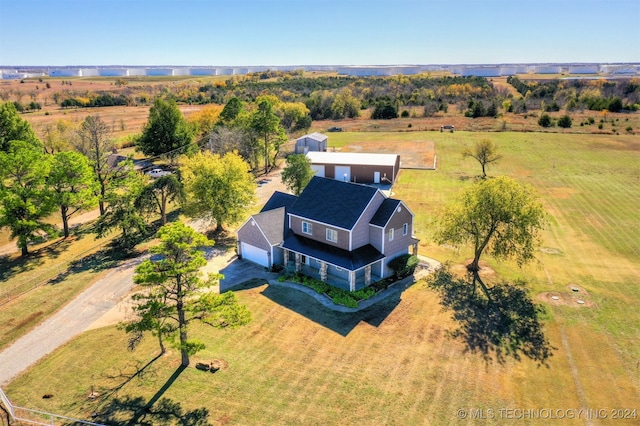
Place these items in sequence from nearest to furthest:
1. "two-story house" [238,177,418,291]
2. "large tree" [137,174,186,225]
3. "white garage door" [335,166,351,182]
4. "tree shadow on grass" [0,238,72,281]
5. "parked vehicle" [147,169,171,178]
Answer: "two-story house" [238,177,418,291]
"tree shadow on grass" [0,238,72,281]
"large tree" [137,174,186,225]
"parked vehicle" [147,169,171,178]
"white garage door" [335,166,351,182]

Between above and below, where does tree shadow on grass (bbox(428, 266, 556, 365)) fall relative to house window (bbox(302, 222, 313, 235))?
below

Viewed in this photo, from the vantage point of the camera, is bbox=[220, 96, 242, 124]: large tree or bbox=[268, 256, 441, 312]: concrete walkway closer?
bbox=[268, 256, 441, 312]: concrete walkway

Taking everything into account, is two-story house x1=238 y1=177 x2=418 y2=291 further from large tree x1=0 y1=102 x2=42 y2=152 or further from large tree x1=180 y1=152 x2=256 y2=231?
large tree x1=0 y1=102 x2=42 y2=152

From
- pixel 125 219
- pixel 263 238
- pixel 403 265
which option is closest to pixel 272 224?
pixel 263 238

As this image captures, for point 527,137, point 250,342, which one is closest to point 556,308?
point 250,342

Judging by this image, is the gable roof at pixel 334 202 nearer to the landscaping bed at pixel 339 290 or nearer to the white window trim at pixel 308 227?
the white window trim at pixel 308 227

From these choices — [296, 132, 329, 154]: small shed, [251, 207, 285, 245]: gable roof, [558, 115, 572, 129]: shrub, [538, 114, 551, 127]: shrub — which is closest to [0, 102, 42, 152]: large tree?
[251, 207, 285, 245]: gable roof
